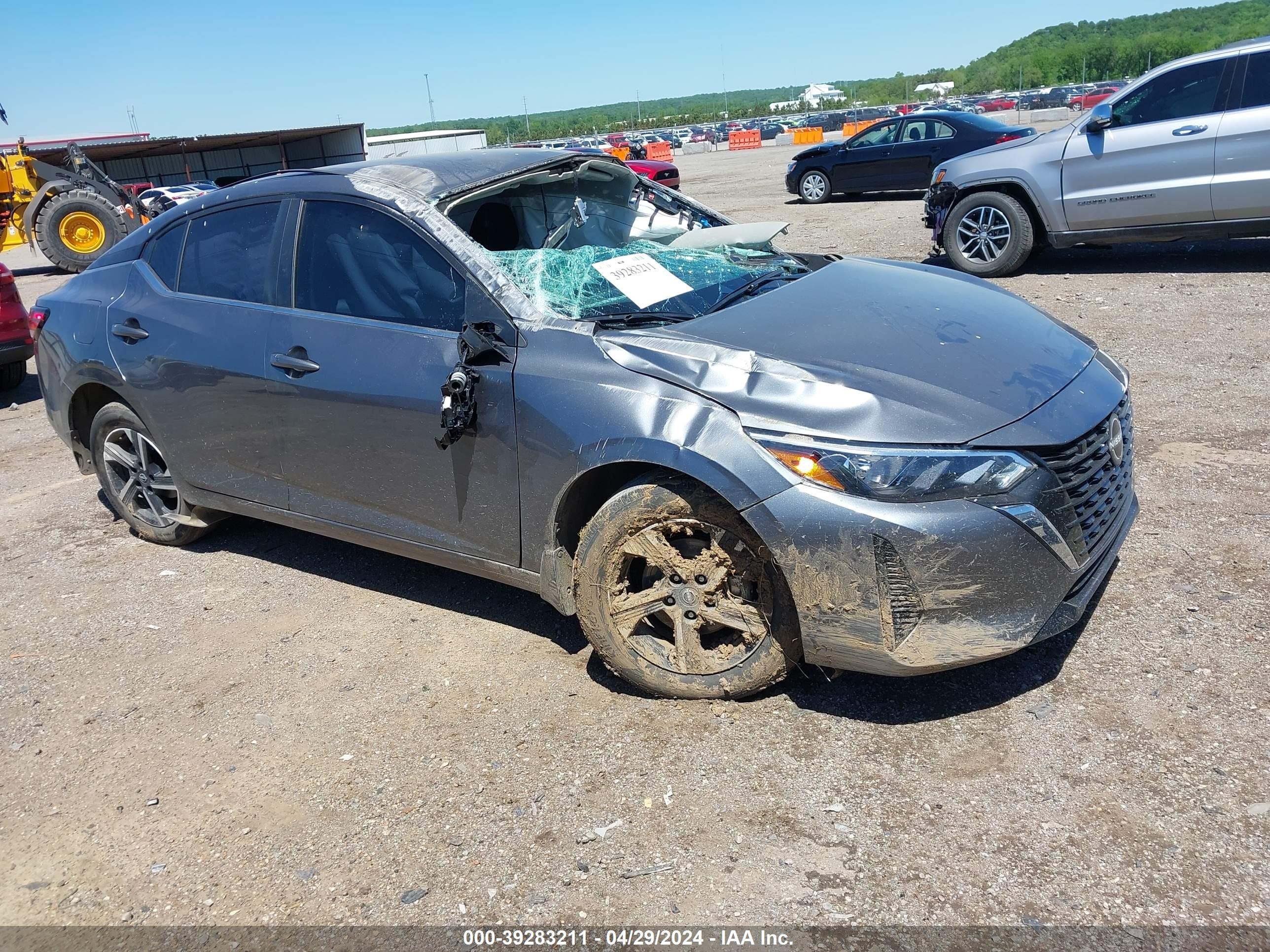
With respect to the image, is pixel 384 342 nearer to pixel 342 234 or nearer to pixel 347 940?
pixel 342 234

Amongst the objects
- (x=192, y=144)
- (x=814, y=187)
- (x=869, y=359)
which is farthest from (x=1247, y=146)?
(x=192, y=144)

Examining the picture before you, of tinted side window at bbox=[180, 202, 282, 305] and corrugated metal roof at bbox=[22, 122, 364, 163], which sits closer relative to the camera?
tinted side window at bbox=[180, 202, 282, 305]

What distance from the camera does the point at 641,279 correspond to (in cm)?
373

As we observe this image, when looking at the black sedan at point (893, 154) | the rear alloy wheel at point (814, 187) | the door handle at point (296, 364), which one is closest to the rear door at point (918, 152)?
the black sedan at point (893, 154)

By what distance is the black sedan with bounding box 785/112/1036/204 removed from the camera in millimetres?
16188

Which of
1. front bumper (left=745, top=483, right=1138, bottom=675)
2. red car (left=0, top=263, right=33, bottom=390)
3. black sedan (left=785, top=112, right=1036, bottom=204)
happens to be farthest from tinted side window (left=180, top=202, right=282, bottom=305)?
black sedan (left=785, top=112, right=1036, bottom=204)

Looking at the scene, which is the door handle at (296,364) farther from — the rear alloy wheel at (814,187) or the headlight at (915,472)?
the rear alloy wheel at (814,187)

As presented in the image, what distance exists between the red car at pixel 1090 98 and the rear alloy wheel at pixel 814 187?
1092 inches

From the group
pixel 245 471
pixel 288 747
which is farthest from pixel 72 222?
pixel 288 747

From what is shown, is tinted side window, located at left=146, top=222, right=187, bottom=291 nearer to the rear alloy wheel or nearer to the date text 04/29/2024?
the date text 04/29/2024

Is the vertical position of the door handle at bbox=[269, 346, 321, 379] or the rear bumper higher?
the door handle at bbox=[269, 346, 321, 379]

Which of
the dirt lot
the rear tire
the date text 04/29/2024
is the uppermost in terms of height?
the rear tire

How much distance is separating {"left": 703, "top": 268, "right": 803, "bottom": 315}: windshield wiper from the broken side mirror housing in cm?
640

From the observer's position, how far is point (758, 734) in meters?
3.09
